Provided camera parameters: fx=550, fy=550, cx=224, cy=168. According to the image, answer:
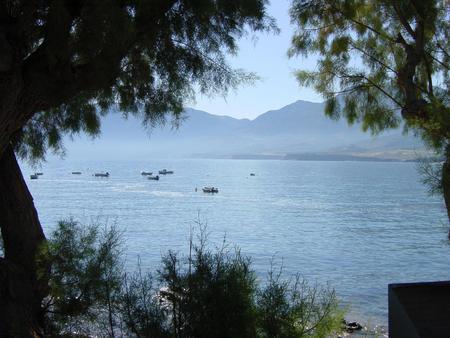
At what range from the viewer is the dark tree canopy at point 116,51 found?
3.83m

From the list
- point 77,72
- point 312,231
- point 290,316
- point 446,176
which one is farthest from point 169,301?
point 312,231

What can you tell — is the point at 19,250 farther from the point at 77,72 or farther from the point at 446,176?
the point at 446,176

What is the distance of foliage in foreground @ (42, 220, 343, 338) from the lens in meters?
4.50

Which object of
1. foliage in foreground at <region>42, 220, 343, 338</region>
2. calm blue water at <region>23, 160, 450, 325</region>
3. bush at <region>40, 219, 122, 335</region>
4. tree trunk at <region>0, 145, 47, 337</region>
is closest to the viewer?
foliage in foreground at <region>42, 220, 343, 338</region>

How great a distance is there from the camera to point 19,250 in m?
5.05

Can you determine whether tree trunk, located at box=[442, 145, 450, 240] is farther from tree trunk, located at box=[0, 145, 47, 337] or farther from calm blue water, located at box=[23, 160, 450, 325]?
tree trunk, located at box=[0, 145, 47, 337]

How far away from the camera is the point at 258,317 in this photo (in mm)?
4578

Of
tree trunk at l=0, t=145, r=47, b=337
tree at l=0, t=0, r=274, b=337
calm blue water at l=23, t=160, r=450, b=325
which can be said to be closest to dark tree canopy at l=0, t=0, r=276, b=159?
tree at l=0, t=0, r=274, b=337

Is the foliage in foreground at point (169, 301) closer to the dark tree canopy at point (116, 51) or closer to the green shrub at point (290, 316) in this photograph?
the green shrub at point (290, 316)

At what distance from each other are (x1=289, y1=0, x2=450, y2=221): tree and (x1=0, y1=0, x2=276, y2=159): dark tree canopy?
1710 millimetres

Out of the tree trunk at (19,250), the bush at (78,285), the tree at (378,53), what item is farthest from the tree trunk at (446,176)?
the tree trunk at (19,250)

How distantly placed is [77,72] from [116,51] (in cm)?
39

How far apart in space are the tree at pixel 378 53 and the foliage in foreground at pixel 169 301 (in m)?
2.15

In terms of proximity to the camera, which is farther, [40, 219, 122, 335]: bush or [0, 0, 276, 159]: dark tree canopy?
[40, 219, 122, 335]: bush
